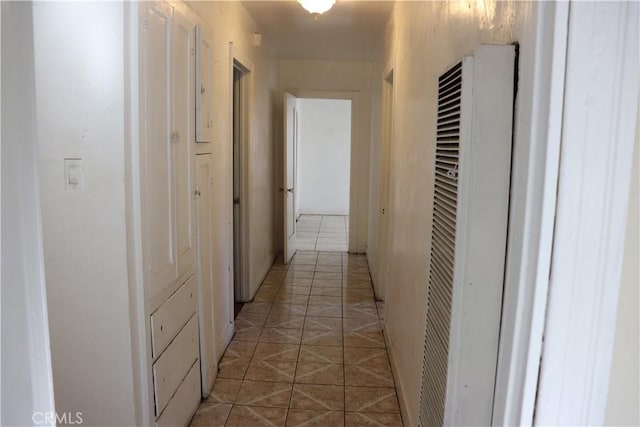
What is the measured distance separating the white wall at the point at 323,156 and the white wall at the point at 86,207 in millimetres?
7896

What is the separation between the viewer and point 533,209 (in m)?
0.78

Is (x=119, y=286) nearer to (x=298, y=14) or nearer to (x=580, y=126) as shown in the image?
(x=580, y=126)

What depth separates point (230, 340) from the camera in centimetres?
356

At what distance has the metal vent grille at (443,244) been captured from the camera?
48.9 inches

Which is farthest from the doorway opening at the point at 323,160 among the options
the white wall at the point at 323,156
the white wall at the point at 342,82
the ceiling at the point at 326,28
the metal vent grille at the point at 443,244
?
the metal vent grille at the point at 443,244

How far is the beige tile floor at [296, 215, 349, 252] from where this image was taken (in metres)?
7.01

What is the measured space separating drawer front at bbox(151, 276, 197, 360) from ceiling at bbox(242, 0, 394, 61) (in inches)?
97.1

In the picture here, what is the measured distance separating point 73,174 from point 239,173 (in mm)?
2746

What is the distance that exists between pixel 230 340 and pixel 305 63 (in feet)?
13.3

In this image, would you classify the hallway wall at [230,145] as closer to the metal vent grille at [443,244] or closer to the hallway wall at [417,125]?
the hallway wall at [417,125]

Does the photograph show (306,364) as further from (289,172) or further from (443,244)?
(289,172)

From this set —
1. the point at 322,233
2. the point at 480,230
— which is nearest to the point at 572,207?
the point at 480,230

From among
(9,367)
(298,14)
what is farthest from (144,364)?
(298,14)

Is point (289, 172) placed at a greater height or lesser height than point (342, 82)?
lesser
